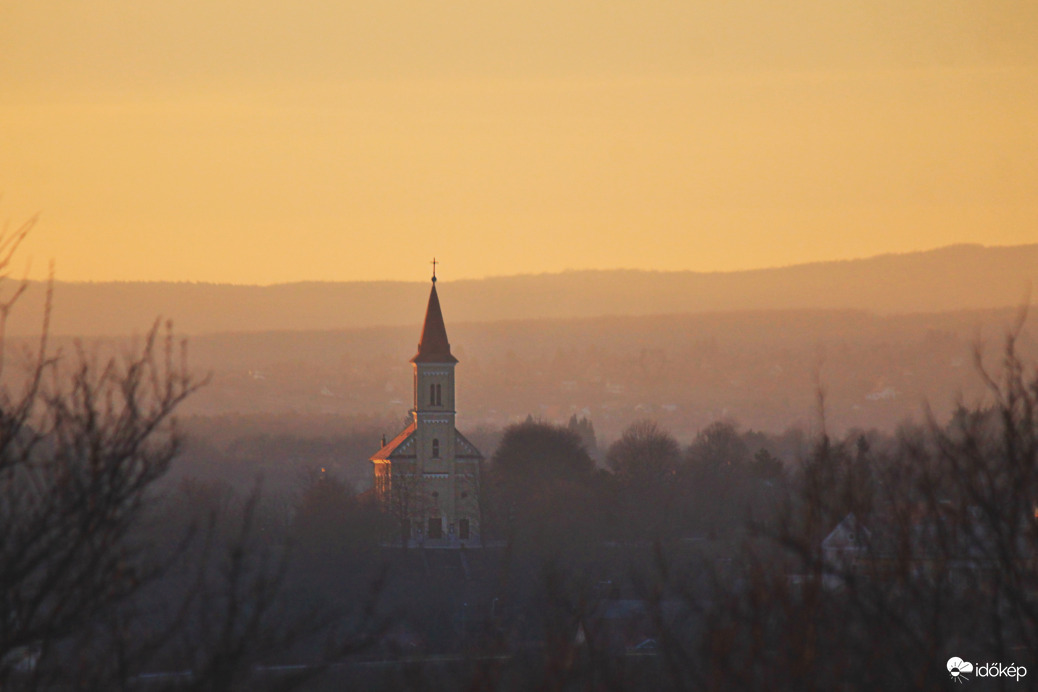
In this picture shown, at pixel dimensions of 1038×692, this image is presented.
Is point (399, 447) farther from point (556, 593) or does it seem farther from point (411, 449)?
point (556, 593)

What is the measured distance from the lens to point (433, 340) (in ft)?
356

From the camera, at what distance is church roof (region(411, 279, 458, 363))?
108250 mm

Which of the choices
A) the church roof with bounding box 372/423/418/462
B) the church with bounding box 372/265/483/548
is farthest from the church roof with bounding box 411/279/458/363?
the church roof with bounding box 372/423/418/462

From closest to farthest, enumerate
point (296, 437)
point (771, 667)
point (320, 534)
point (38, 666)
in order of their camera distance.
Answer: point (38, 666), point (771, 667), point (320, 534), point (296, 437)

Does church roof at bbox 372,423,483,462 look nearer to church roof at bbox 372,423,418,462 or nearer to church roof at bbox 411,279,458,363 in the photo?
church roof at bbox 372,423,418,462

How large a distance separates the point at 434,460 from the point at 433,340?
8.85 meters

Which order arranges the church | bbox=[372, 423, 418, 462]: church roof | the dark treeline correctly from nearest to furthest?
the dark treeline, the church, bbox=[372, 423, 418, 462]: church roof

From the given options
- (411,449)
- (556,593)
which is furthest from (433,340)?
(556,593)

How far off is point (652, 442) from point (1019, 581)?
109 m

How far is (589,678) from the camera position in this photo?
17.1 metres

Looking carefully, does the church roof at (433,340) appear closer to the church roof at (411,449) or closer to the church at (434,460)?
the church at (434,460)

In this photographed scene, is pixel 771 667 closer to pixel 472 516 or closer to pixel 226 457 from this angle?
pixel 472 516

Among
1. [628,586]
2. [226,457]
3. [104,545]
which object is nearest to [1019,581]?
[104,545]

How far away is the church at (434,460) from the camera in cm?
10650
